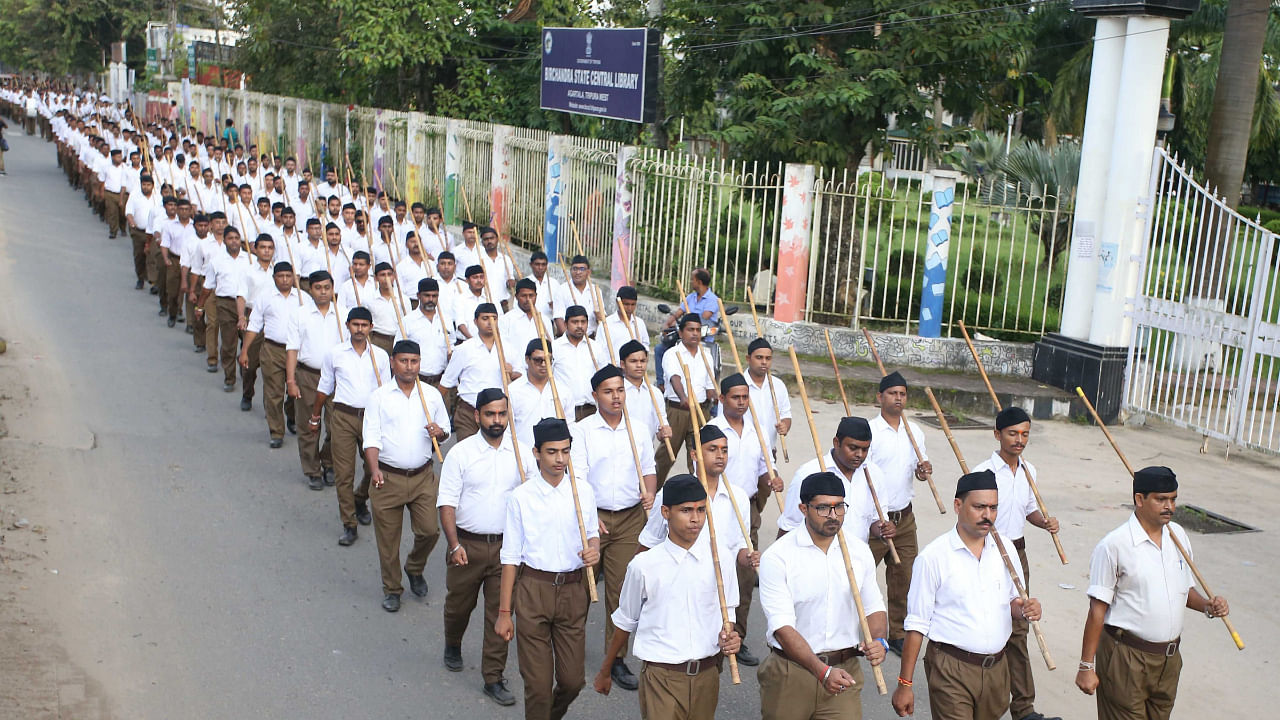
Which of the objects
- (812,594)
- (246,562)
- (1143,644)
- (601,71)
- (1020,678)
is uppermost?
(601,71)

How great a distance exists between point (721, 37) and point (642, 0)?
512 cm

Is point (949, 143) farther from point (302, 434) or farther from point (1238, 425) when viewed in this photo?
point (302, 434)

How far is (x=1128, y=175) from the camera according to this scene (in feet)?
39.3

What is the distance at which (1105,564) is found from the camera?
16.9 ft

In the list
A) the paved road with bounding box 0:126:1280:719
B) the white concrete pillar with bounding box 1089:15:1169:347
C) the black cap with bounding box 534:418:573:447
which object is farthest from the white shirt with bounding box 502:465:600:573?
the white concrete pillar with bounding box 1089:15:1169:347

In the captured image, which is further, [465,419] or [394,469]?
[465,419]

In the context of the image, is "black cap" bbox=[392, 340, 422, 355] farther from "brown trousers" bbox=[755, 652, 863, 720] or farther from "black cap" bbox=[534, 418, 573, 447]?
"brown trousers" bbox=[755, 652, 863, 720]

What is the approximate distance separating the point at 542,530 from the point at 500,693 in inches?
39.8

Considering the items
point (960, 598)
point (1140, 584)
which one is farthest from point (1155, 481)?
point (960, 598)

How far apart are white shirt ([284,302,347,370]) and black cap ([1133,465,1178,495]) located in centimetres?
624

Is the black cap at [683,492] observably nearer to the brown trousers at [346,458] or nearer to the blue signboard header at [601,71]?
the brown trousers at [346,458]

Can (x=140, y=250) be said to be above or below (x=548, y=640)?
above

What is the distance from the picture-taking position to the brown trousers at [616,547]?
6.50m

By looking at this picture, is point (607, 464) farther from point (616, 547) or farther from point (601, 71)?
point (601, 71)
